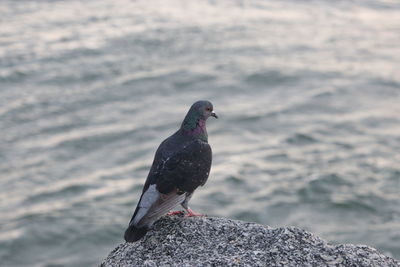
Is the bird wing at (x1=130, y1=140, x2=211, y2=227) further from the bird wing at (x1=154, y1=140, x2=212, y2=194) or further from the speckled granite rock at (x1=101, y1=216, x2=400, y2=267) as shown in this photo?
the speckled granite rock at (x1=101, y1=216, x2=400, y2=267)

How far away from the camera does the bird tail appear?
6445mm

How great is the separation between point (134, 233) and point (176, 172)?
37.8 inches

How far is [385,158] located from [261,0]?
12.3 metres

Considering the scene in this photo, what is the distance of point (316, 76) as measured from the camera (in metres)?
21.4

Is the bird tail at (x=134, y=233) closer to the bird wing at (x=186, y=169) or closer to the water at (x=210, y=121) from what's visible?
the bird wing at (x=186, y=169)

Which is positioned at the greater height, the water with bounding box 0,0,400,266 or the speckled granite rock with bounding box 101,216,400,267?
the water with bounding box 0,0,400,266

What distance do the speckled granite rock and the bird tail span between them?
22 cm

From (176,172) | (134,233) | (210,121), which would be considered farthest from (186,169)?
(210,121)

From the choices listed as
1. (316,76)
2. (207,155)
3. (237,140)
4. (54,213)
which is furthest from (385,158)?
(207,155)

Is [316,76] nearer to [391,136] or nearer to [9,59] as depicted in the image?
[391,136]

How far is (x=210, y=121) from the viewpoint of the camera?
738 inches

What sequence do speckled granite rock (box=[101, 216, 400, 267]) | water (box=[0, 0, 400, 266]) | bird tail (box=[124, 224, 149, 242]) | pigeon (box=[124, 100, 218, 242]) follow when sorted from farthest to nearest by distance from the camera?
1. water (box=[0, 0, 400, 266])
2. pigeon (box=[124, 100, 218, 242])
3. bird tail (box=[124, 224, 149, 242])
4. speckled granite rock (box=[101, 216, 400, 267])

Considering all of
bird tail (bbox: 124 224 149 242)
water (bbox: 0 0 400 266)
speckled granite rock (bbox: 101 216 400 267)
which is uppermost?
water (bbox: 0 0 400 266)

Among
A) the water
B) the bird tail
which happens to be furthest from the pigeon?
the water
